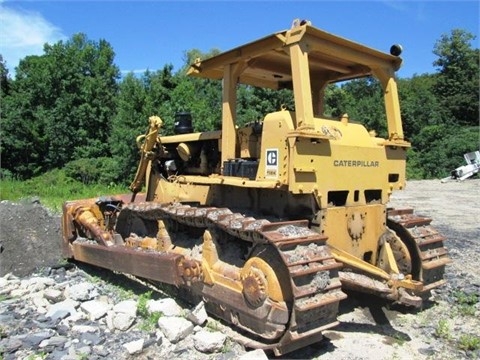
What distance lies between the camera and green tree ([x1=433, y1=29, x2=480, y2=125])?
120 ft

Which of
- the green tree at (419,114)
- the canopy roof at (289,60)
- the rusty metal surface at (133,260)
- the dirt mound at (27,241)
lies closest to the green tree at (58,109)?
the green tree at (419,114)

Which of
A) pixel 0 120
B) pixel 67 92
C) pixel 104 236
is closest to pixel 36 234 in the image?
pixel 104 236

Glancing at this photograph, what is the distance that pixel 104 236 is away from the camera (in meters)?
6.51

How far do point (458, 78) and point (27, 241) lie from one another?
3954 cm

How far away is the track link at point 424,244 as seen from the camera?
5.21 meters

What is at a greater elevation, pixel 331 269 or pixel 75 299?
pixel 331 269

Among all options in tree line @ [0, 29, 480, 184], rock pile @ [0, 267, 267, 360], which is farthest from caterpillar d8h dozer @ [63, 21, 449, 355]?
tree line @ [0, 29, 480, 184]

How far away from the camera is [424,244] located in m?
5.31

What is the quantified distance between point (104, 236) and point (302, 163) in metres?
3.39

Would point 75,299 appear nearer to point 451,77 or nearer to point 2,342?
point 2,342

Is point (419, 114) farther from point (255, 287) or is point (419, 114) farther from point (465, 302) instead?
point (255, 287)

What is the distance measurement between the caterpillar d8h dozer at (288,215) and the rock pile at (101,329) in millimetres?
295

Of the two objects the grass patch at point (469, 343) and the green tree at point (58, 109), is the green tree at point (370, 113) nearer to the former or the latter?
the green tree at point (58, 109)

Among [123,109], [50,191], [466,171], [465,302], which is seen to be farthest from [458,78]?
[465,302]
